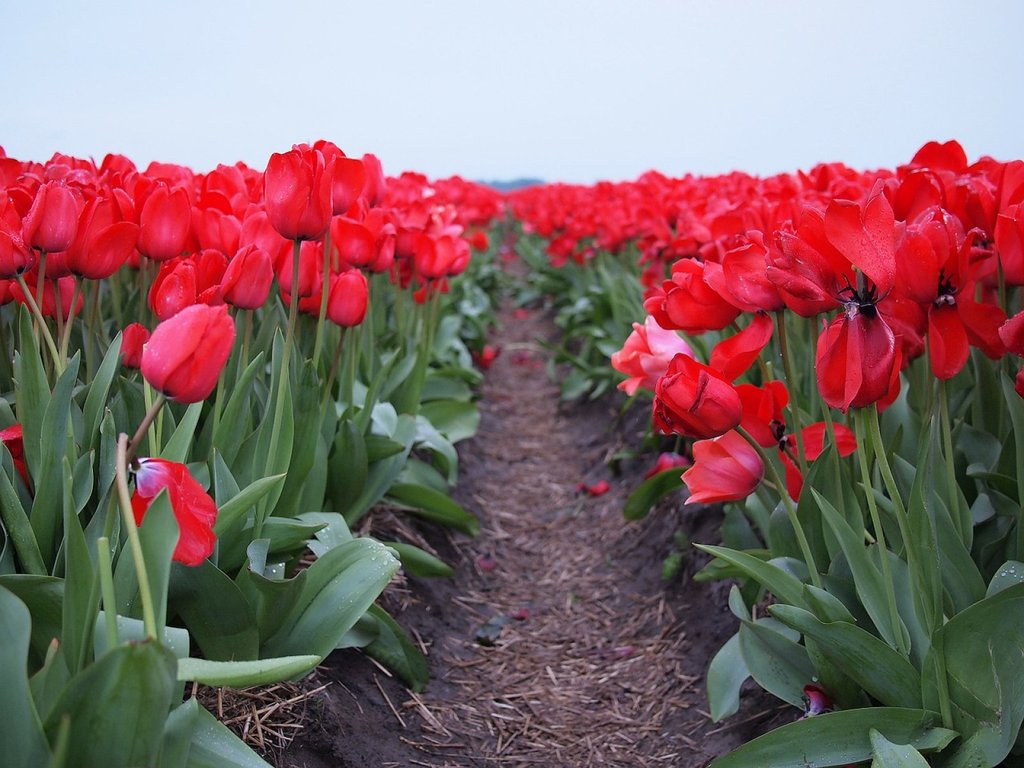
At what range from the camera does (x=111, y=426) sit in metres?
1.51

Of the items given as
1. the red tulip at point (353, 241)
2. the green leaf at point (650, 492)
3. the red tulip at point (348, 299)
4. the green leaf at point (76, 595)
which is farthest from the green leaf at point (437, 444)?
the green leaf at point (76, 595)

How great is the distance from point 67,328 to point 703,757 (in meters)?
1.61

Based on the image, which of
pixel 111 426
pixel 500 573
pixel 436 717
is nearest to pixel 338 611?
pixel 111 426

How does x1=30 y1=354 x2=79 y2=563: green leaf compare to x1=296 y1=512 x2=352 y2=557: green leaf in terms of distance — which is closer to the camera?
x1=30 y1=354 x2=79 y2=563: green leaf

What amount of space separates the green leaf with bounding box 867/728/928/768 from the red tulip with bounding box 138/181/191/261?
1.57m

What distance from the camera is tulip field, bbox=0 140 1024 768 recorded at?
115 centimetres

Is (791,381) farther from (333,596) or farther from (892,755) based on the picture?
(333,596)

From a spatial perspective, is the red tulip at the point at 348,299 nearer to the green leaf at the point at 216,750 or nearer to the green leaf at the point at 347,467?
the green leaf at the point at 347,467

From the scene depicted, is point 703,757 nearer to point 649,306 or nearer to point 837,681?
point 837,681

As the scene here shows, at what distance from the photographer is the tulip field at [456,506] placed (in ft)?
3.79

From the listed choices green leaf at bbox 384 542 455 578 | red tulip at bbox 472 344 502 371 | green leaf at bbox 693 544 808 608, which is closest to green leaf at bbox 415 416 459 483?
green leaf at bbox 384 542 455 578

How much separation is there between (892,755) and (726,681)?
68cm

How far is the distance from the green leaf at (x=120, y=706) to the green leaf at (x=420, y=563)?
133 centimetres

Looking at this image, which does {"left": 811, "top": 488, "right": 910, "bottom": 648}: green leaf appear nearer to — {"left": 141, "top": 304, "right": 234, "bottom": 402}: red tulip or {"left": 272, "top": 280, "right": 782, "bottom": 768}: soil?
{"left": 272, "top": 280, "right": 782, "bottom": 768}: soil
